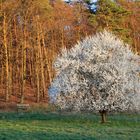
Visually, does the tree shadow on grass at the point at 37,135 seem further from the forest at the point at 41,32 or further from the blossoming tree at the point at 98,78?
the forest at the point at 41,32

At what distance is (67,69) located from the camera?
30.0 meters

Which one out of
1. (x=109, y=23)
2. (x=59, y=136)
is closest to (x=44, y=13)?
(x=109, y=23)

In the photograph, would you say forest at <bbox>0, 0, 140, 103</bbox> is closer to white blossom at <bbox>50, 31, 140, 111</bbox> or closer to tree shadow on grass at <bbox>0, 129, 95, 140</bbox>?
white blossom at <bbox>50, 31, 140, 111</bbox>

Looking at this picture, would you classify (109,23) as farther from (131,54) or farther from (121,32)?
(131,54)

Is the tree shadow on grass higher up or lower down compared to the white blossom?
lower down

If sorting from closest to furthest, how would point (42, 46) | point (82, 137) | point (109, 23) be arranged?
point (82, 137) < point (42, 46) < point (109, 23)

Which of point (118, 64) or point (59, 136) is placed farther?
point (118, 64)

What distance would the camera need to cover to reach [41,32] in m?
51.8

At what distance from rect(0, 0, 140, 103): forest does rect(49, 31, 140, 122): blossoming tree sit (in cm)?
1427

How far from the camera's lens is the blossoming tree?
2873 centimetres

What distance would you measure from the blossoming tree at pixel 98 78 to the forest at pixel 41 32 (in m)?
14.3

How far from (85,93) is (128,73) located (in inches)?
128

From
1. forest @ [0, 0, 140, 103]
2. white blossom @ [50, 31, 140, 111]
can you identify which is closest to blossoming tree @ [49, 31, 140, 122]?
white blossom @ [50, 31, 140, 111]

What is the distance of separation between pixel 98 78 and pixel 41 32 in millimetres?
23733
